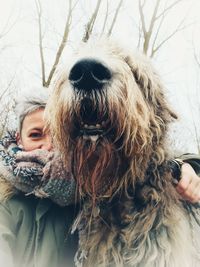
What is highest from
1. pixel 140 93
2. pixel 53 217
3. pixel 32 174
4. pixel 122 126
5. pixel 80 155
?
pixel 140 93

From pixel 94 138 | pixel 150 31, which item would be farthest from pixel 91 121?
pixel 150 31

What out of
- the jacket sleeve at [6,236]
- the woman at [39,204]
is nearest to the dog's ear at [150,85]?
the woman at [39,204]

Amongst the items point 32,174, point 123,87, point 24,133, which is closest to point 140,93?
point 123,87

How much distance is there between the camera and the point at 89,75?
252 centimetres

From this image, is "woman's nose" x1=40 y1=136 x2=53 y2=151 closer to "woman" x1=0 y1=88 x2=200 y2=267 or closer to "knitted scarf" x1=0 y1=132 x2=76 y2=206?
"woman" x1=0 y1=88 x2=200 y2=267

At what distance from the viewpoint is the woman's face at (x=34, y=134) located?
3.54 meters

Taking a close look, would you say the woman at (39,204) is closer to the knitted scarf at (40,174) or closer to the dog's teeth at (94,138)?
the knitted scarf at (40,174)

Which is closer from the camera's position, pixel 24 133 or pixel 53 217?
pixel 53 217

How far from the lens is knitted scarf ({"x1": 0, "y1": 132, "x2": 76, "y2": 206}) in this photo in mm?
3086

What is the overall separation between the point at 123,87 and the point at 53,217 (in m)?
1.23

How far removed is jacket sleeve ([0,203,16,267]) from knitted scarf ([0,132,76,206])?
0.76 ft

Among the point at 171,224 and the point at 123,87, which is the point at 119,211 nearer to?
the point at 171,224

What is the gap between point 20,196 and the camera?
3.35m

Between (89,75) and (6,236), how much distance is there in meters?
1.22
